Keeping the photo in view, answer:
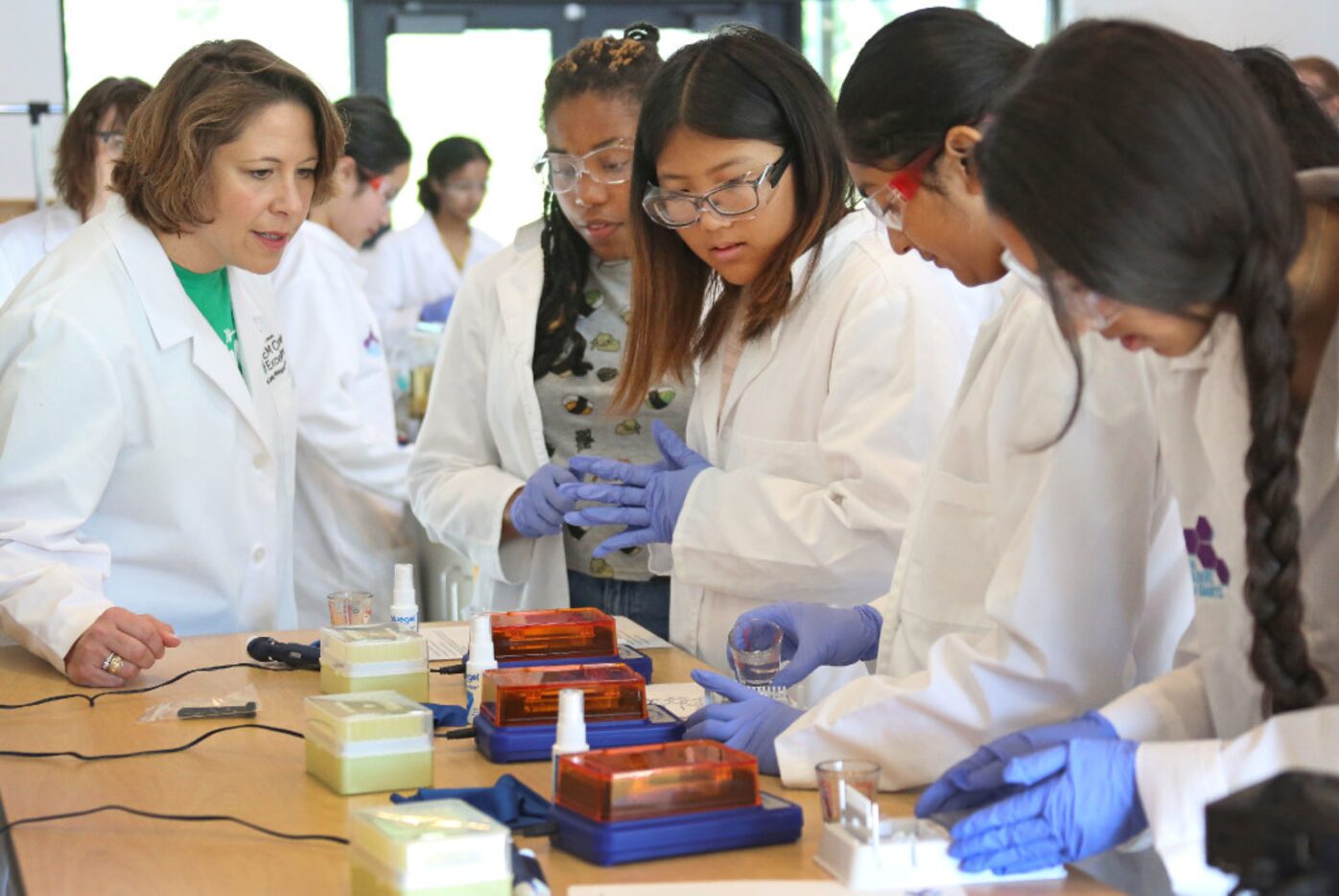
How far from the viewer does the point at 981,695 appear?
1.46 meters

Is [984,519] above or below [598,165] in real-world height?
below

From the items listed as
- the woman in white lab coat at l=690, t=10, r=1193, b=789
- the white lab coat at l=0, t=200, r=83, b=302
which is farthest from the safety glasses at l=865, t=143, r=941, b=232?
the white lab coat at l=0, t=200, r=83, b=302

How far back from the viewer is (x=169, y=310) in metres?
2.28

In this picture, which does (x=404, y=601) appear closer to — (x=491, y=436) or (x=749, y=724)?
(x=749, y=724)

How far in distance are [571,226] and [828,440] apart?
30.6 inches

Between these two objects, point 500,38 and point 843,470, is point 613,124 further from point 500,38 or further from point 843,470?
point 500,38

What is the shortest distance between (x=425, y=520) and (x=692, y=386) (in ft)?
1.92

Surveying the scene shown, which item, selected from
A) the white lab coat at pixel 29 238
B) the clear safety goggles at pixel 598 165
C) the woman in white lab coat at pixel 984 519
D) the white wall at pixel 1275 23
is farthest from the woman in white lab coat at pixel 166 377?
the white wall at pixel 1275 23

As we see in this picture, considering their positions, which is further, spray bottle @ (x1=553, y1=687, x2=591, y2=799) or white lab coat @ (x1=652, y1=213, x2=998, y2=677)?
white lab coat @ (x1=652, y1=213, x2=998, y2=677)

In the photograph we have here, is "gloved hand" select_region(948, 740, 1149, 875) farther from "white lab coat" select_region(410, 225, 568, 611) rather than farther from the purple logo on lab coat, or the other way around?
"white lab coat" select_region(410, 225, 568, 611)

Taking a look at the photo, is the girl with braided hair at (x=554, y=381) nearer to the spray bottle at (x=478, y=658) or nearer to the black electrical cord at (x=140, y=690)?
the black electrical cord at (x=140, y=690)

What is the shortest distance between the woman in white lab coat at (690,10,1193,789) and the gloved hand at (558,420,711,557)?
519 mm

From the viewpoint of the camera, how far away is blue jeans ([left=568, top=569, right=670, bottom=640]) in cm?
248

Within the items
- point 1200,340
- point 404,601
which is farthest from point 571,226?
point 1200,340
